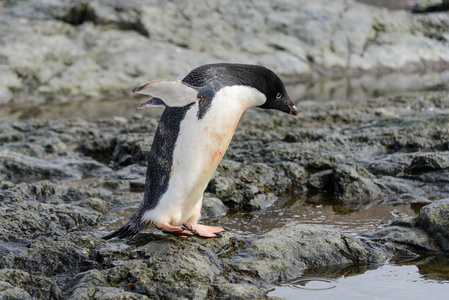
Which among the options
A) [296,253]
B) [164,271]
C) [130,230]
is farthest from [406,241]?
[130,230]

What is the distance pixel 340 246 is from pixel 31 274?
1.80 metres

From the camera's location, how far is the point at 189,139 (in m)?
3.38

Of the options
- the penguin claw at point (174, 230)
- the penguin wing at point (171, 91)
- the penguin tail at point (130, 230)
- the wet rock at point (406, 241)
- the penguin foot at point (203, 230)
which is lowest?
the penguin tail at point (130, 230)

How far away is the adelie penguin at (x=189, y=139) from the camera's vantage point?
337cm

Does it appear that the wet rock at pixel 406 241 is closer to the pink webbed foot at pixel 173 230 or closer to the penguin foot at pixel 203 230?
the penguin foot at pixel 203 230

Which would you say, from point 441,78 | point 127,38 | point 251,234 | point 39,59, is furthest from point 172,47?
point 251,234

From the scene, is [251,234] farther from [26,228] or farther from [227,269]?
[26,228]

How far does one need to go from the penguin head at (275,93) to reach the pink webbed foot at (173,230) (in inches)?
40.4

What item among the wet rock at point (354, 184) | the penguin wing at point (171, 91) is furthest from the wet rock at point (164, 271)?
the wet rock at point (354, 184)

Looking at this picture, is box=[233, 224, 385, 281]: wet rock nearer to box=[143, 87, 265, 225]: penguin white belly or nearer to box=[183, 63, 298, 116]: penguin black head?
box=[143, 87, 265, 225]: penguin white belly

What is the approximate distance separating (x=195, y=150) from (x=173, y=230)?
51 centimetres

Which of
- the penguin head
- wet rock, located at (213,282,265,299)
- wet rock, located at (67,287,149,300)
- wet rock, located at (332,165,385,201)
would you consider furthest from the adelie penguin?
wet rock, located at (332,165,385,201)

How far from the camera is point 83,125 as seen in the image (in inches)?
327

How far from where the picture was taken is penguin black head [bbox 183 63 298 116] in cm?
348
